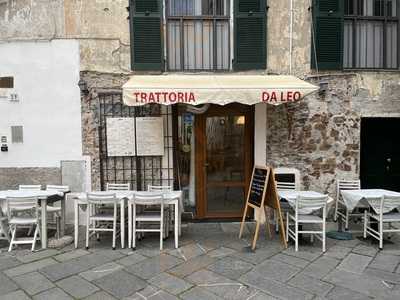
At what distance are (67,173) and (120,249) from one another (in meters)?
2.12

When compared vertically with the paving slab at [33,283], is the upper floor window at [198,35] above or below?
above

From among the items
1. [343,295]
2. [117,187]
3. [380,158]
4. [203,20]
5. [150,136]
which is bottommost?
[343,295]

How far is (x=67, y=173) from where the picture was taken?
20.1 feet

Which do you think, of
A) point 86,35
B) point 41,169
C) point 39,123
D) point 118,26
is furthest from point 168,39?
point 41,169

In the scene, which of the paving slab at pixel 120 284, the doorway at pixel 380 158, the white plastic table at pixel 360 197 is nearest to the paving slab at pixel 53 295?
the paving slab at pixel 120 284

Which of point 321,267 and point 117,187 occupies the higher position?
point 117,187

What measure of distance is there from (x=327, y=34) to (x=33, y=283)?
644cm

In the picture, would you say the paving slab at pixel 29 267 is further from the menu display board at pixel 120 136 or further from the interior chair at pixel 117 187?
the menu display board at pixel 120 136

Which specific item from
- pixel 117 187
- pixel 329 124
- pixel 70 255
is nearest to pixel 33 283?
pixel 70 255

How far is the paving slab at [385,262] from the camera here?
424cm

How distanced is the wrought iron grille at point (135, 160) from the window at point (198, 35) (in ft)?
3.42

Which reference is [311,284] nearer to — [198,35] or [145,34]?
[198,35]

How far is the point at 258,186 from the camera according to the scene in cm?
504

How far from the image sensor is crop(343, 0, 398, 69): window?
6418 mm
